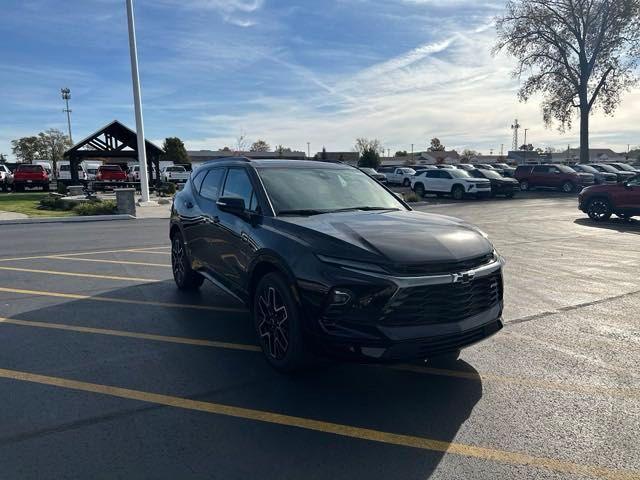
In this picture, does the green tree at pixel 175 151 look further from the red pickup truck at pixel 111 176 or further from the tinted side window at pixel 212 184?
the tinted side window at pixel 212 184

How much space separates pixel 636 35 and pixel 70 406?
48.1 m

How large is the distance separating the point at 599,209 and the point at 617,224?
1.10 meters

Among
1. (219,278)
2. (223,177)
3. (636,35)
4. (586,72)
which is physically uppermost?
(636,35)

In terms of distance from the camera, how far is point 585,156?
1711 inches

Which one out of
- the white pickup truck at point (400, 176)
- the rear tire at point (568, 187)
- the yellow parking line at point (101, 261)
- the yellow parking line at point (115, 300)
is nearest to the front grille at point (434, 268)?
the yellow parking line at point (115, 300)

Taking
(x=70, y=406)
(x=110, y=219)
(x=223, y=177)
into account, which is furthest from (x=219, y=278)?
(x=110, y=219)

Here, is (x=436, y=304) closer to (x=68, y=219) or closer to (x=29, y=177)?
(x=68, y=219)

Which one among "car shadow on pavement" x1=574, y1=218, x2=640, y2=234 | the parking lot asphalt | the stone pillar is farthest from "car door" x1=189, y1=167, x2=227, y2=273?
the stone pillar

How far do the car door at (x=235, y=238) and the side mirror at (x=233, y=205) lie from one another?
68 millimetres

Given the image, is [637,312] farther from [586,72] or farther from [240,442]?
[586,72]

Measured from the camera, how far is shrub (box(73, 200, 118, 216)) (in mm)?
18656

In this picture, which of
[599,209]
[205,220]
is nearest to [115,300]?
[205,220]

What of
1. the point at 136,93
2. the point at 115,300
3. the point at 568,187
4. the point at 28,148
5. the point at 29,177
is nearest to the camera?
the point at 115,300

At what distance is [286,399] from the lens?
365 cm
